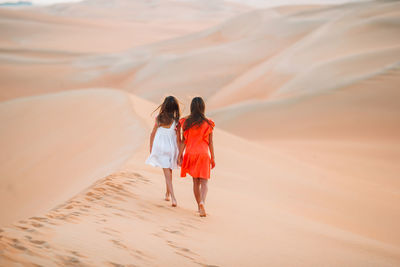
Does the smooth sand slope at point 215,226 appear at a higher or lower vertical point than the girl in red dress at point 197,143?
lower

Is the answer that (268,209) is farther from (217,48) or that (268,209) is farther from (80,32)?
(80,32)

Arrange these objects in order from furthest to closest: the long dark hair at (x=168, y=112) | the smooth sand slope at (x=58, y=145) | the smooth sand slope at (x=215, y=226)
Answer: the smooth sand slope at (x=58, y=145)
the long dark hair at (x=168, y=112)
the smooth sand slope at (x=215, y=226)

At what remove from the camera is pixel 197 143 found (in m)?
4.41

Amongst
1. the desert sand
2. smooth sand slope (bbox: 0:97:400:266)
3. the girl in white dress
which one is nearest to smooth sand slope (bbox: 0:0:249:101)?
the desert sand

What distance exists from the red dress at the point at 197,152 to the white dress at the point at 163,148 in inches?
6.8

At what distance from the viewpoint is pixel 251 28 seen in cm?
4069

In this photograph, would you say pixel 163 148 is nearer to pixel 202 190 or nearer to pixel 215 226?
pixel 202 190

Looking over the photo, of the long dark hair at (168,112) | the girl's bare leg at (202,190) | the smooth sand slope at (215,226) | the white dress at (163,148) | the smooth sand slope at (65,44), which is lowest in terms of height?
the smooth sand slope at (215,226)

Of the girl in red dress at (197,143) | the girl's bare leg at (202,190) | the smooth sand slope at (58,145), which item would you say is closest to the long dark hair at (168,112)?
the girl in red dress at (197,143)

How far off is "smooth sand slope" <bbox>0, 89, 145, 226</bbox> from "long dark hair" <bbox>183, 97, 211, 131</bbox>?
7.64ft

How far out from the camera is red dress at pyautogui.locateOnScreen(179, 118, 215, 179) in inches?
171

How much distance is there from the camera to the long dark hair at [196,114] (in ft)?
14.1

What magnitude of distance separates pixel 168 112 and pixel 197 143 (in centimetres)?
48

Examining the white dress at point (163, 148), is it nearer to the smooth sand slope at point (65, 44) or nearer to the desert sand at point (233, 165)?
the desert sand at point (233, 165)
